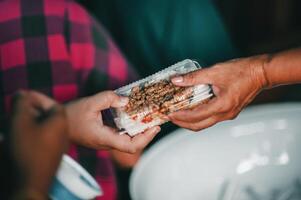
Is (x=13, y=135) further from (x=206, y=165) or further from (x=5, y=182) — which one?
(x=206, y=165)

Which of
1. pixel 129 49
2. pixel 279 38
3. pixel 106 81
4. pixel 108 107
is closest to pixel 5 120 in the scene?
pixel 108 107

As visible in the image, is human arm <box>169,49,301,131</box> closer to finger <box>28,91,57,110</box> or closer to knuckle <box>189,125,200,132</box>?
knuckle <box>189,125,200,132</box>

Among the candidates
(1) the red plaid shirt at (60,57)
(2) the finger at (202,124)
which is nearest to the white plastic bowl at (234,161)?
(2) the finger at (202,124)

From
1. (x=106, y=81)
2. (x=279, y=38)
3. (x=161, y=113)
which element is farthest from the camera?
(x=279, y=38)

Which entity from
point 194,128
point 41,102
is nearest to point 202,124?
point 194,128

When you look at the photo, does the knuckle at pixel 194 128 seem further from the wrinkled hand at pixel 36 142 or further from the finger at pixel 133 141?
the wrinkled hand at pixel 36 142
